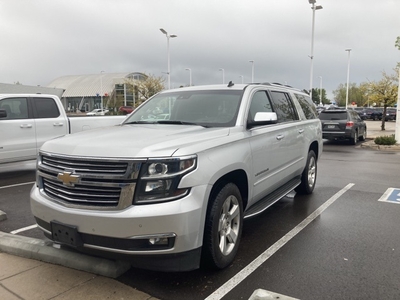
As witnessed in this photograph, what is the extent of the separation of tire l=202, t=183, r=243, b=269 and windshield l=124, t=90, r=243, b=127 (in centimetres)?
90

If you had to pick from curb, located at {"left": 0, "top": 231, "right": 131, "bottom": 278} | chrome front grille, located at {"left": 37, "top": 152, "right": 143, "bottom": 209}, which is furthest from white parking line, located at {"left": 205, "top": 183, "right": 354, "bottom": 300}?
chrome front grille, located at {"left": 37, "top": 152, "right": 143, "bottom": 209}

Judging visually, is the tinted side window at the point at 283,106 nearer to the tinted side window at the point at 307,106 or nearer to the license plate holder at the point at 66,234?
the tinted side window at the point at 307,106

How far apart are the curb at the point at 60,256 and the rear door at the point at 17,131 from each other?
4482 mm

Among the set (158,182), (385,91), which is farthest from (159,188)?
(385,91)

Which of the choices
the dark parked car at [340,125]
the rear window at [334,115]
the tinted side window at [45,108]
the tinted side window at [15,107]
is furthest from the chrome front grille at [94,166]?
the rear window at [334,115]

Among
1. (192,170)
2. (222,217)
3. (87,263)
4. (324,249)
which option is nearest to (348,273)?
(324,249)

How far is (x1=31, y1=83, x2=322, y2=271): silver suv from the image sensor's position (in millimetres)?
2879

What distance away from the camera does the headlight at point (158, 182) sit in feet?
9.46

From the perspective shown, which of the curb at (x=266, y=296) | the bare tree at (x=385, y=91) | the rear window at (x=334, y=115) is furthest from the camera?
the bare tree at (x=385, y=91)

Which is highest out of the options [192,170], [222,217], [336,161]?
[192,170]

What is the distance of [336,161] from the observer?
1114 cm

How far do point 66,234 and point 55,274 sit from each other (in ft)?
2.49

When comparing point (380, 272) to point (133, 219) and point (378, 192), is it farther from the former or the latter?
point (378, 192)

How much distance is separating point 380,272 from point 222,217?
5.52 feet
